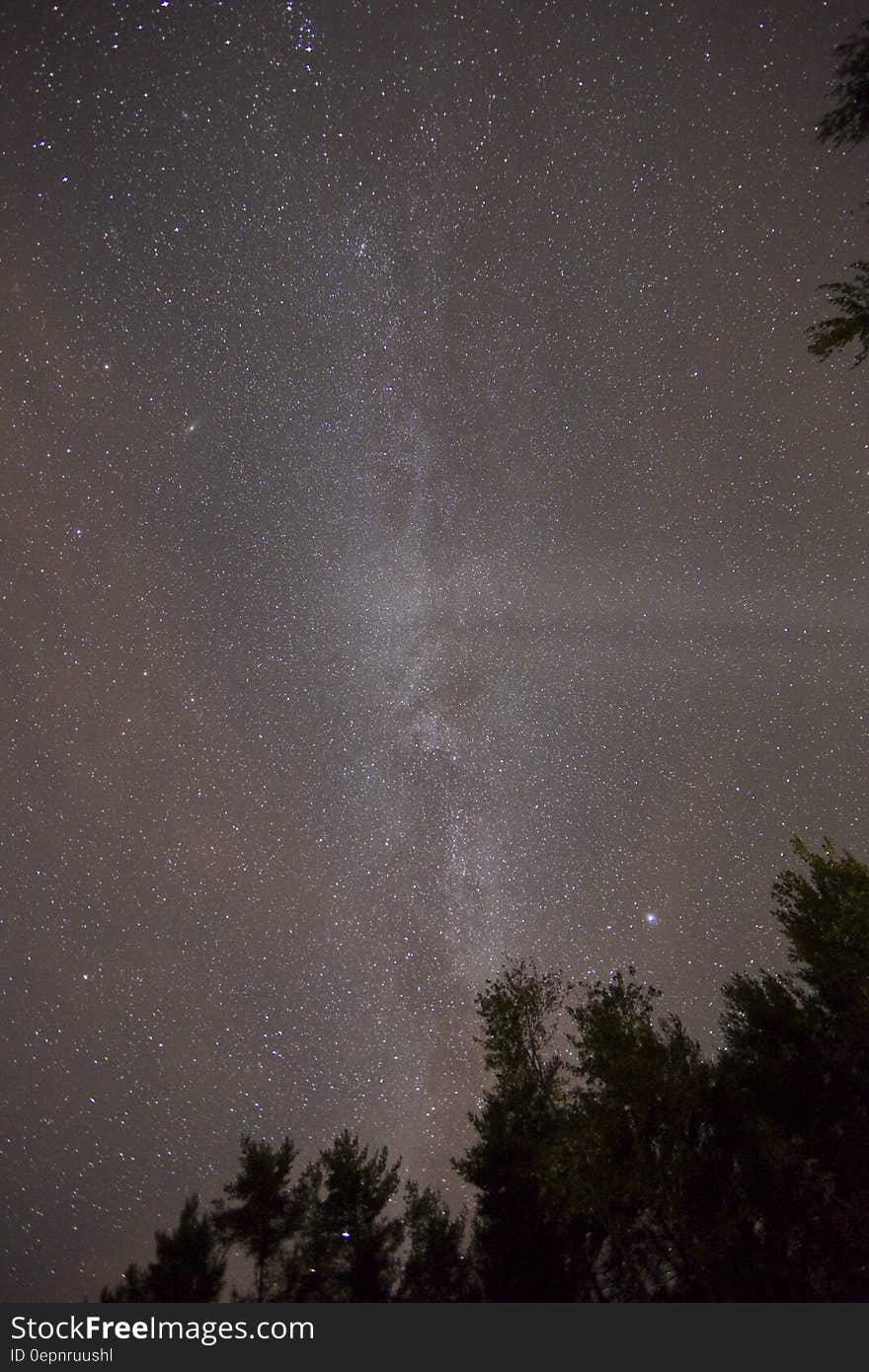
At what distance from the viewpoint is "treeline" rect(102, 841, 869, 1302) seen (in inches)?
480

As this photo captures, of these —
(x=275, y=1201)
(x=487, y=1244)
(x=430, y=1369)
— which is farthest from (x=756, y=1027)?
(x=275, y=1201)

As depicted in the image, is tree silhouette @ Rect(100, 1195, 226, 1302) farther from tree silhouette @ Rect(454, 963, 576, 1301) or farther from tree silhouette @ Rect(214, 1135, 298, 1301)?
tree silhouette @ Rect(454, 963, 576, 1301)

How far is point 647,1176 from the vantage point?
11852mm

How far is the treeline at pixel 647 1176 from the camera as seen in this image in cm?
1219

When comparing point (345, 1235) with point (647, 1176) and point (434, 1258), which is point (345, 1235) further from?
point (647, 1176)

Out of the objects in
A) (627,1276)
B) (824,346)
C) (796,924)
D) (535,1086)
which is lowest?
(627,1276)

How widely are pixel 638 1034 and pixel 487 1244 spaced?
729cm

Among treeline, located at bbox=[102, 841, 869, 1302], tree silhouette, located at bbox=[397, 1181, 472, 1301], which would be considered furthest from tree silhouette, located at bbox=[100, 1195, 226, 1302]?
tree silhouette, located at bbox=[397, 1181, 472, 1301]

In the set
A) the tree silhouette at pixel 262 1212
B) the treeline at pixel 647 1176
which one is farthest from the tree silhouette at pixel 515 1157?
the tree silhouette at pixel 262 1212

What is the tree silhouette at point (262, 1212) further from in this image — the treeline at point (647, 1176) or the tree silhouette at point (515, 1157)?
the tree silhouette at point (515, 1157)

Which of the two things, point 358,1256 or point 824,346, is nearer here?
point 824,346

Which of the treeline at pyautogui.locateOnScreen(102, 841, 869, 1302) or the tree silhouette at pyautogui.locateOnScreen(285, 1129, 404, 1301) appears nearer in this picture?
the treeline at pyautogui.locateOnScreen(102, 841, 869, 1302)

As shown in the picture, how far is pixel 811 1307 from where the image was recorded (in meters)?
9.32

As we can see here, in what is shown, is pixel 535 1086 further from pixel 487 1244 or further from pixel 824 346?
pixel 824 346
